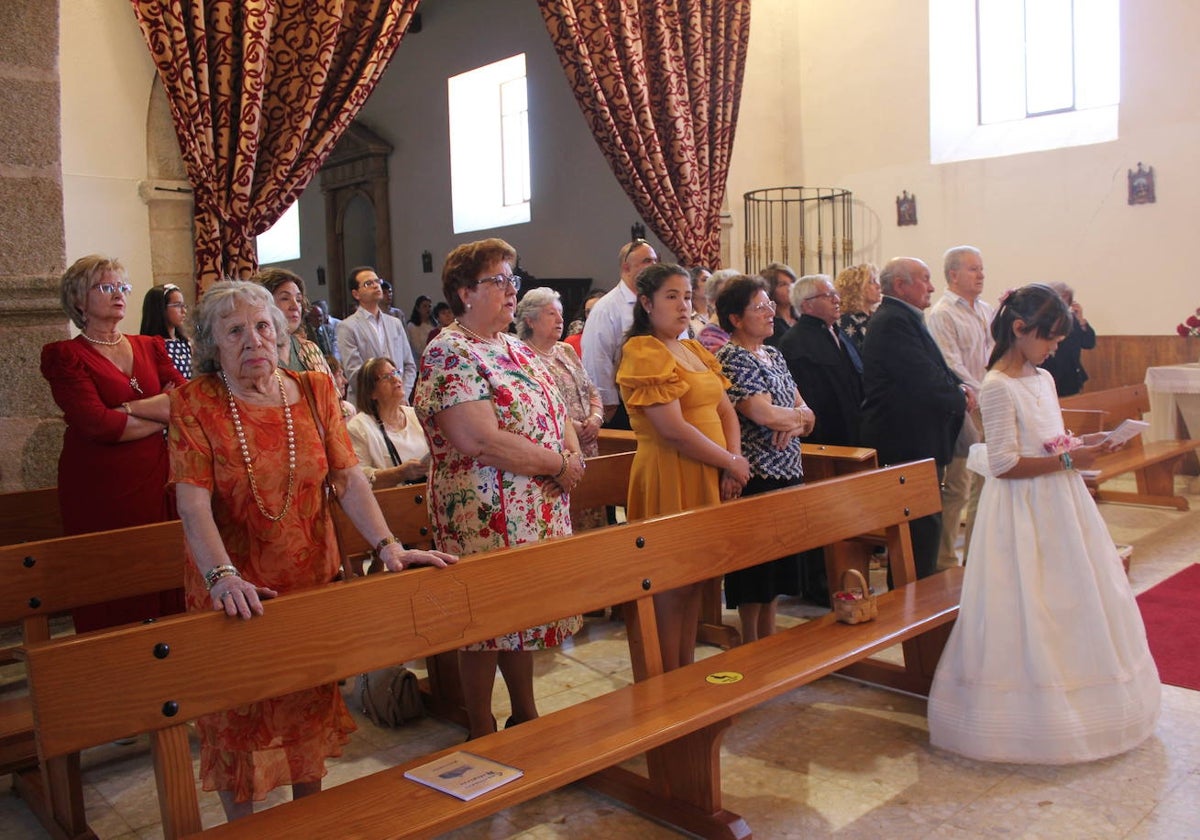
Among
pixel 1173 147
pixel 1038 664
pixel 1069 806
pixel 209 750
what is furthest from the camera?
pixel 1173 147

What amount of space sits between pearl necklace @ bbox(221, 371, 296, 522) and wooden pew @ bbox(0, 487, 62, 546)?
73.8 inches

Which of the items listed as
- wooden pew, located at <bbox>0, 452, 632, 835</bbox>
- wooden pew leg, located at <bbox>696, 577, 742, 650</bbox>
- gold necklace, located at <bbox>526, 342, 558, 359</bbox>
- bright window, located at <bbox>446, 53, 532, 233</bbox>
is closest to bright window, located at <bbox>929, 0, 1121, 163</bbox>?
bright window, located at <bbox>446, 53, 532, 233</bbox>

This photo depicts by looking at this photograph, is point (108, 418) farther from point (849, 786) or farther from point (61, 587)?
point (849, 786)

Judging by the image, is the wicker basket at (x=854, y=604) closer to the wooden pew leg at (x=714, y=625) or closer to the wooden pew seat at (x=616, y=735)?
the wooden pew seat at (x=616, y=735)

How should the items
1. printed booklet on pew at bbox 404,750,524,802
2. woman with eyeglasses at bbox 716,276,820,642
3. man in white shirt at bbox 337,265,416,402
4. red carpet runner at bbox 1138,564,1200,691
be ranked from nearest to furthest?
printed booklet on pew at bbox 404,750,524,802, red carpet runner at bbox 1138,564,1200,691, woman with eyeglasses at bbox 716,276,820,642, man in white shirt at bbox 337,265,416,402

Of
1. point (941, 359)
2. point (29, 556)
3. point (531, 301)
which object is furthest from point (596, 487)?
point (29, 556)

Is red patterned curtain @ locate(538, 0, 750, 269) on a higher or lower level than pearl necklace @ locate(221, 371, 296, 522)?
higher

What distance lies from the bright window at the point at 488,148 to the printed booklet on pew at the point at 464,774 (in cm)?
900

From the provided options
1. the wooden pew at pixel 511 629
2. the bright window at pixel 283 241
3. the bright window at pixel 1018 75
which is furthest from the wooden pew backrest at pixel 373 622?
the bright window at pixel 283 241

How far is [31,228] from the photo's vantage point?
4.21m

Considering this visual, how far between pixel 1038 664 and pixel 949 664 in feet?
0.78

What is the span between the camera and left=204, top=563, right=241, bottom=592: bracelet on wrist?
1.95 metres

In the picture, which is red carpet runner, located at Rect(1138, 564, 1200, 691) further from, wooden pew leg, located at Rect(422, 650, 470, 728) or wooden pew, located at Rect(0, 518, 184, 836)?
wooden pew, located at Rect(0, 518, 184, 836)

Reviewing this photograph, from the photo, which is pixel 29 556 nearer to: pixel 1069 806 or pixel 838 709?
pixel 838 709
